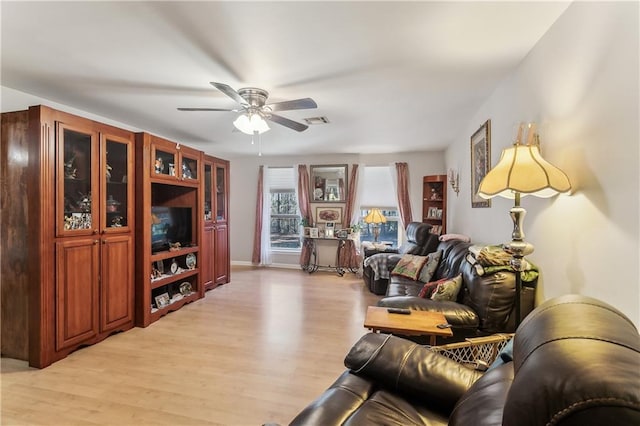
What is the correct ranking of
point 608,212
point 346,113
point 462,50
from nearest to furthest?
point 608,212 → point 462,50 → point 346,113

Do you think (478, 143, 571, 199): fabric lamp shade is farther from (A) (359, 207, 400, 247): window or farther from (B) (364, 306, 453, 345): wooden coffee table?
(A) (359, 207, 400, 247): window

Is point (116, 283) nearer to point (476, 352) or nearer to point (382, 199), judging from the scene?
point (476, 352)

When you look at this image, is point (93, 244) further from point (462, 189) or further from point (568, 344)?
point (462, 189)

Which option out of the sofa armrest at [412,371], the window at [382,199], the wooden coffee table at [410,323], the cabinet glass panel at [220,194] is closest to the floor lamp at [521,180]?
the wooden coffee table at [410,323]

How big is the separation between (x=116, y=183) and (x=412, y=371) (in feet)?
11.1

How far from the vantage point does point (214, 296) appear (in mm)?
4492

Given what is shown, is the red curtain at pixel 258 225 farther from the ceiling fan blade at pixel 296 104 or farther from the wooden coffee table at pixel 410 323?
the wooden coffee table at pixel 410 323

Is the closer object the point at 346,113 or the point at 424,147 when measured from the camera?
the point at 346,113

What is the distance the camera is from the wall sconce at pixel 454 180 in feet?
14.8

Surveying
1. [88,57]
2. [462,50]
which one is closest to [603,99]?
[462,50]

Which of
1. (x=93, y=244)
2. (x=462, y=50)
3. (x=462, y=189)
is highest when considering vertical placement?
(x=462, y=50)

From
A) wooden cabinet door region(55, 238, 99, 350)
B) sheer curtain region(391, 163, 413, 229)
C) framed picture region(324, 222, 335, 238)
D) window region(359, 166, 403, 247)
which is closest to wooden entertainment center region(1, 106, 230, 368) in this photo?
wooden cabinet door region(55, 238, 99, 350)

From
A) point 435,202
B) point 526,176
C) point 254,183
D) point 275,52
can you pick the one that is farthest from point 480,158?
point 254,183

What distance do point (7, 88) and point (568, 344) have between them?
14.4ft
